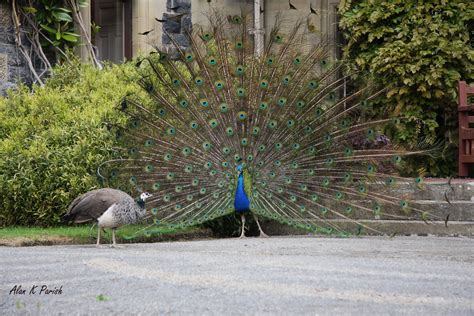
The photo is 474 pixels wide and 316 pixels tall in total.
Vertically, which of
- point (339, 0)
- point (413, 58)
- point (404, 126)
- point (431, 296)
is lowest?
point (431, 296)

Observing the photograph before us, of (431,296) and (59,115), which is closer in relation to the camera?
(431,296)

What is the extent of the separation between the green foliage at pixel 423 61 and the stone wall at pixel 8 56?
5.12 meters

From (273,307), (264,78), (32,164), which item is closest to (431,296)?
(273,307)

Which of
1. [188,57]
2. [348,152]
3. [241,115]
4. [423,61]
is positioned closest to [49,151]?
[188,57]

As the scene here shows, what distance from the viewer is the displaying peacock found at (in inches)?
442

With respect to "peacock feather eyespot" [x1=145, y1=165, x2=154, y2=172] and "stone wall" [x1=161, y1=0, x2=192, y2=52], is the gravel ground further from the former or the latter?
"stone wall" [x1=161, y1=0, x2=192, y2=52]

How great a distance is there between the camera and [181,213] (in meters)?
11.1

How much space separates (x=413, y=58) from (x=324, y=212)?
14.0 ft

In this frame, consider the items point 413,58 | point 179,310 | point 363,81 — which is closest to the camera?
point 179,310

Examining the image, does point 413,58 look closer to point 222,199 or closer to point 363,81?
point 363,81

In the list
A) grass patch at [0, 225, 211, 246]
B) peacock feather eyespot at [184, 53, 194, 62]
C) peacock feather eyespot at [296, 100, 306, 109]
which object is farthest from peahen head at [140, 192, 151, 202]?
peacock feather eyespot at [296, 100, 306, 109]

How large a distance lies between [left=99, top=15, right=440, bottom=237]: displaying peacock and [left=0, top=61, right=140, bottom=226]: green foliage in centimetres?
49

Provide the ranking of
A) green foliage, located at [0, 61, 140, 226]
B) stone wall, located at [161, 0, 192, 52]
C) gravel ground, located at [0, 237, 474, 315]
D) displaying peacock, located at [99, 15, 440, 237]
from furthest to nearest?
stone wall, located at [161, 0, 192, 52] → green foliage, located at [0, 61, 140, 226] → displaying peacock, located at [99, 15, 440, 237] → gravel ground, located at [0, 237, 474, 315]

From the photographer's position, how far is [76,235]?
1102 centimetres
